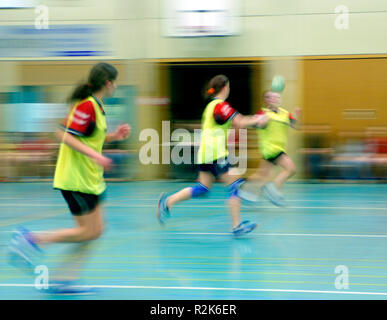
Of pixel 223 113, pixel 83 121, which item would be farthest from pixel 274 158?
pixel 83 121

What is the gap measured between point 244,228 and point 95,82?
121 inches

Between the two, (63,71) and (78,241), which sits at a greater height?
(63,71)

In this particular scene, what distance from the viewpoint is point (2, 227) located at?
8438 millimetres

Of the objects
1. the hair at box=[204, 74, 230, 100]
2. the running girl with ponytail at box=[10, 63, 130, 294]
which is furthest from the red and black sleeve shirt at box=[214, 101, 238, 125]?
the running girl with ponytail at box=[10, 63, 130, 294]

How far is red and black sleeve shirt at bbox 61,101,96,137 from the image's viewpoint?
485 cm

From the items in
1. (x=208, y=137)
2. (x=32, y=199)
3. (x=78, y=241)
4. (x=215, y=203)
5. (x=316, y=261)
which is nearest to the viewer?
(x=78, y=241)

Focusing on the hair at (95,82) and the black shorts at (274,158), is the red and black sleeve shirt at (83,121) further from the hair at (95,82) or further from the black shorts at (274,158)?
the black shorts at (274,158)

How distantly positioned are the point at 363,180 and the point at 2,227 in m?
7.94

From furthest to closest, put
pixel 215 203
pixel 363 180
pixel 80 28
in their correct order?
pixel 80 28 < pixel 363 180 < pixel 215 203

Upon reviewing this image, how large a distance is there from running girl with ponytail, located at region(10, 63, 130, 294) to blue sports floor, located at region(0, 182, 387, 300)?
454 mm

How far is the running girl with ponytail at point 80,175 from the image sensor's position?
16.0 feet

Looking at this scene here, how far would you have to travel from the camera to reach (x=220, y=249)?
22.5 ft
